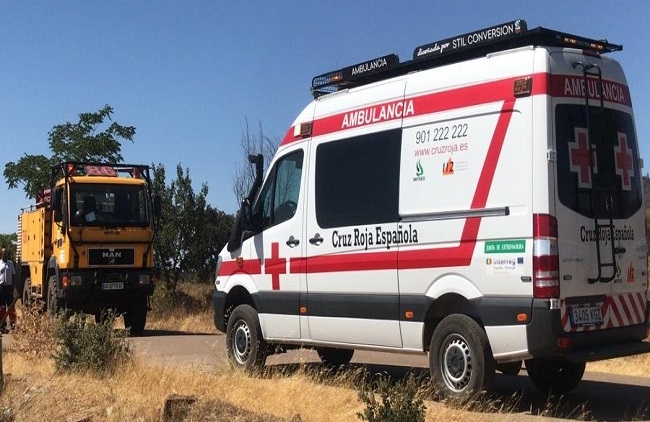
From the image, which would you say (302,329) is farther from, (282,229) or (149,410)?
(149,410)

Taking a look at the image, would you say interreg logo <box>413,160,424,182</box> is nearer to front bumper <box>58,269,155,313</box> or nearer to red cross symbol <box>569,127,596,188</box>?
red cross symbol <box>569,127,596,188</box>

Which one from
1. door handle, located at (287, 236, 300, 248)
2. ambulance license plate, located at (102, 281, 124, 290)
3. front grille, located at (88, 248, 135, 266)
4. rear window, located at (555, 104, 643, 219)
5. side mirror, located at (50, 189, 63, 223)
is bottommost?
ambulance license plate, located at (102, 281, 124, 290)

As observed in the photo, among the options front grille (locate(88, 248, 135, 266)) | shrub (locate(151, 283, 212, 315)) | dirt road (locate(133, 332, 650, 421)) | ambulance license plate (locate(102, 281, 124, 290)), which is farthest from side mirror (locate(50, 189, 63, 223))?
shrub (locate(151, 283, 212, 315))

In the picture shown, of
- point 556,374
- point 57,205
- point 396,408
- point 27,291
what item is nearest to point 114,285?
point 57,205

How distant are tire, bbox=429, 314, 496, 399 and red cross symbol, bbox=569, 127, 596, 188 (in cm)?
163

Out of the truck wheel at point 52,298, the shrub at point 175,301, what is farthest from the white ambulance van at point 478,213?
the shrub at point 175,301

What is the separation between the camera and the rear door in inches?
286

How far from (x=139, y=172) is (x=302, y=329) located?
9.67 meters

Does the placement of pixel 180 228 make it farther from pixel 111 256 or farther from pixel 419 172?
pixel 419 172

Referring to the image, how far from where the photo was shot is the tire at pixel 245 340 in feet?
33.5

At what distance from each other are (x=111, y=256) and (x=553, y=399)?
36.0 ft

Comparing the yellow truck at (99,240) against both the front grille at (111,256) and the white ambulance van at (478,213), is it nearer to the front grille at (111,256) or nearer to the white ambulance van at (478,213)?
the front grille at (111,256)

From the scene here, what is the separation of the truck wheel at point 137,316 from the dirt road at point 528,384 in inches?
110

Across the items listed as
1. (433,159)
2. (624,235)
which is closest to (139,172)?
(433,159)
